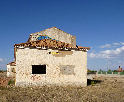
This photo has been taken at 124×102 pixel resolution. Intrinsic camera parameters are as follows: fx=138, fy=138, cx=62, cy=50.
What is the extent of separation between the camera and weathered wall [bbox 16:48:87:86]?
12703mm

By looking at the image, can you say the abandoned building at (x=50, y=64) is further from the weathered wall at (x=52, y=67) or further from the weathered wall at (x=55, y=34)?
the weathered wall at (x=55, y=34)

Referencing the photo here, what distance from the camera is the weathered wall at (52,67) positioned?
41.7 feet

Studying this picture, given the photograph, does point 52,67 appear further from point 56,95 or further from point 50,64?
point 56,95

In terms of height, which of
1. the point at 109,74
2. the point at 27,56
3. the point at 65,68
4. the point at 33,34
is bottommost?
the point at 109,74

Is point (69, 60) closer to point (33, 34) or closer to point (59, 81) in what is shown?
point (59, 81)

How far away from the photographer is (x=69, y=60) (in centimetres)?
1355

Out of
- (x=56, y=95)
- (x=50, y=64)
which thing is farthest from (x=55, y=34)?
(x=56, y=95)

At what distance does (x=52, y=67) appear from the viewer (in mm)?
13148

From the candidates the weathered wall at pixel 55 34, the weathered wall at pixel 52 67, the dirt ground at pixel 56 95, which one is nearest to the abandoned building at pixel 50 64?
the weathered wall at pixel 52 67

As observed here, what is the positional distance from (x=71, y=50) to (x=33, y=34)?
7.48 metres

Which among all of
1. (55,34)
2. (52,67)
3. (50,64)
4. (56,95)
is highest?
(55,34)

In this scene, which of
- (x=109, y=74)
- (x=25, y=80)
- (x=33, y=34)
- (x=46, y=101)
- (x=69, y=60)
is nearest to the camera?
(x=46, y=101)

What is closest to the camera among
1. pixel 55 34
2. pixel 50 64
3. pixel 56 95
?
pixel 56 95

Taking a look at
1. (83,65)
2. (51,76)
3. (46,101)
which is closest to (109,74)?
(83,65)
